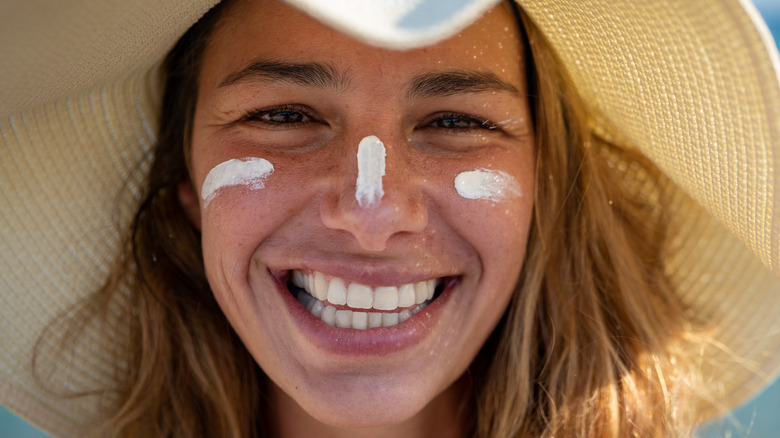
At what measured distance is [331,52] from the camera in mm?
1482

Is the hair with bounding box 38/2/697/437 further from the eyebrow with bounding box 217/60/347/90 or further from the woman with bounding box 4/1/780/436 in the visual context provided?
the eyebrow with bounding box 217/60/347/90

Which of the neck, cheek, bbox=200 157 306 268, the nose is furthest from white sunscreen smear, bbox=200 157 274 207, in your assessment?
the neck

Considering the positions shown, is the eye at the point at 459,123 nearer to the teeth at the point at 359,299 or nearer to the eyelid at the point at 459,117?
the eyelid at the point at 459,117

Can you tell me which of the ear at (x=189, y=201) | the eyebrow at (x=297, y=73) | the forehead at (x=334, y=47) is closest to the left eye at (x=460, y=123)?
the forehead at (x=334, y=47)

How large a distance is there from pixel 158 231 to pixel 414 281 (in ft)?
2.26

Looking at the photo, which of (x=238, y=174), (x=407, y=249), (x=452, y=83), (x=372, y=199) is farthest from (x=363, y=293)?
(x=452, y=83)

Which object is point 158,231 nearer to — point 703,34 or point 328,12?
point 328,12

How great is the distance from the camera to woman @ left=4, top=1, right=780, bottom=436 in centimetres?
152

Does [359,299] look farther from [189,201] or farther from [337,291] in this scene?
[189,201]

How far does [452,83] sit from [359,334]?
0.52m

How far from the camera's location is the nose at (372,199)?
1452mm

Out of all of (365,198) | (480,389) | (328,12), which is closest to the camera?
(328,12)

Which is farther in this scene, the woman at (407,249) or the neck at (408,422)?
the neck at (408,422)

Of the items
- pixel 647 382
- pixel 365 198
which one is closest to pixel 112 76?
A: pixel 365 198
